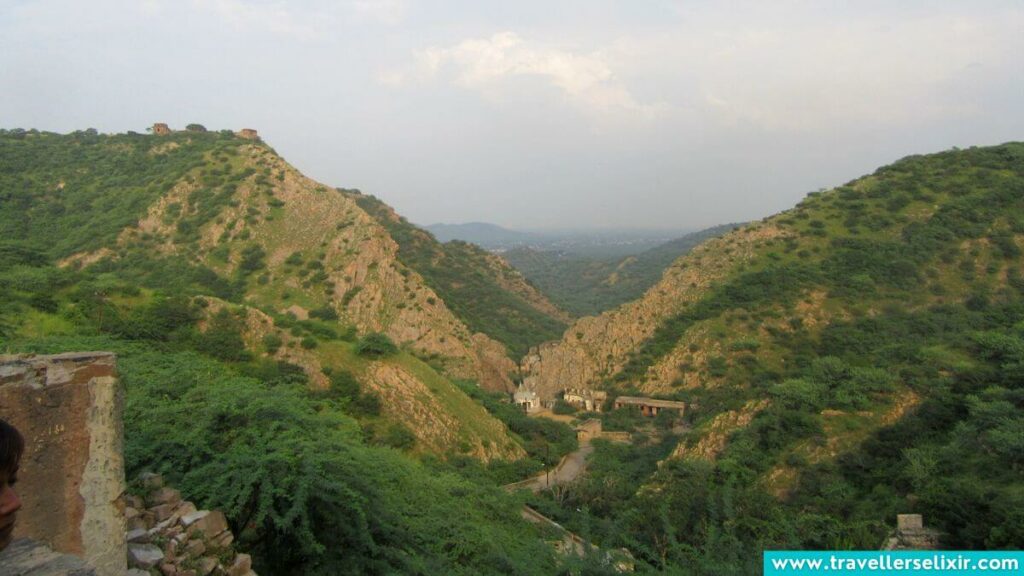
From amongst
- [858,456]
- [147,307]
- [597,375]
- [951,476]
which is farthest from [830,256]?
[147,307]

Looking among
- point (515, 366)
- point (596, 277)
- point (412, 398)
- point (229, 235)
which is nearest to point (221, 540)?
point (412, 398)

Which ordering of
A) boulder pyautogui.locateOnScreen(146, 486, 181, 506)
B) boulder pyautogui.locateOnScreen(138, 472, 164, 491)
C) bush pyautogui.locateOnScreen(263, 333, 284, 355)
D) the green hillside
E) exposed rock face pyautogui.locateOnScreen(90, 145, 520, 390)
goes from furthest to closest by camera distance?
exposed rock face pyautogui.locateOnScreen(90, 145, 520, 390)
bush pyautogui.locateOnScreen(263, 333, 284, 355)
the green hillside
boulder pyautogui.locateOnScreen(138, 472, 164, 491)
boulder pyautogui.locateOnScreen(146, 486, 181, 506)

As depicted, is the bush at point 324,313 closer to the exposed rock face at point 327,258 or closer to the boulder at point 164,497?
the exposed rock face at point 327,258

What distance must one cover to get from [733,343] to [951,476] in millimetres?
19721

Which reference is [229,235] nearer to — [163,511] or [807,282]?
[163,511]

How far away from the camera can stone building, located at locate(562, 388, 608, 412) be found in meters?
35.4

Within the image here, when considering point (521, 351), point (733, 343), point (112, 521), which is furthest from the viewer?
point (521, 351)

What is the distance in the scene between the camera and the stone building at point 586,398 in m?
35.4

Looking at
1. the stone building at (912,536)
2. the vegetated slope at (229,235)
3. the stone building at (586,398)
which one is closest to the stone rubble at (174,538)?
the stone building at (912,536)

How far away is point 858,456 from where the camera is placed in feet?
49.4

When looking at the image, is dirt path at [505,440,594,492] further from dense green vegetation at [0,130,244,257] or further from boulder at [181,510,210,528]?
dense green vegetation at [0,130,244,257]

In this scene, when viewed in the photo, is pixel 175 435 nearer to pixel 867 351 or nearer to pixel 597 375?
pixel 867 351

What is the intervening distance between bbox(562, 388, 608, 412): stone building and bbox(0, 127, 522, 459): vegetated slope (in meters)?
4.91

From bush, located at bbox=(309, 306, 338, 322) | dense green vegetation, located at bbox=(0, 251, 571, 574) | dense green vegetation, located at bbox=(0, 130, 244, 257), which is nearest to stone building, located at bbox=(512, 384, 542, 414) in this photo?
bush, located at bbox=(309, 306, 338, 322)
